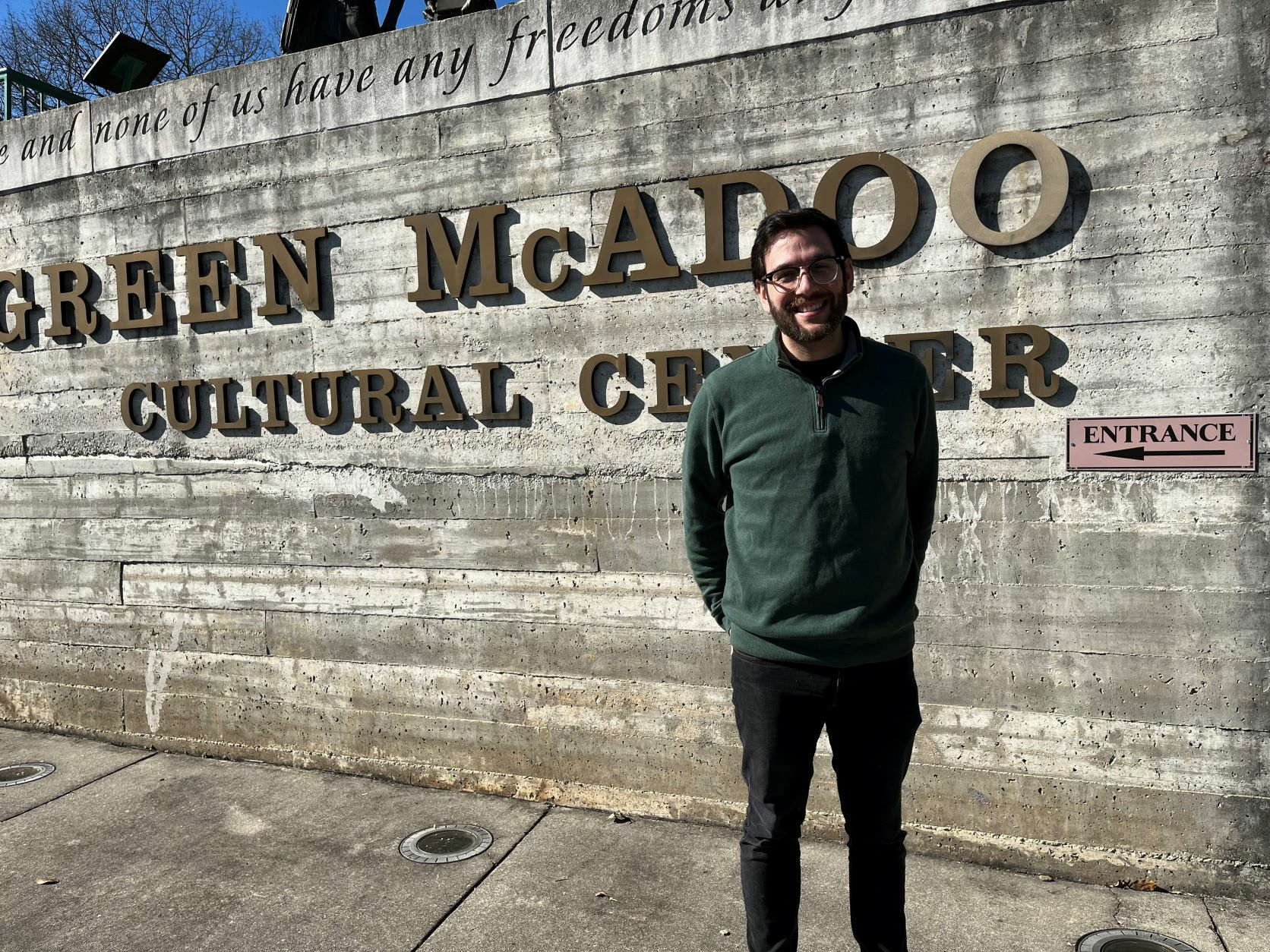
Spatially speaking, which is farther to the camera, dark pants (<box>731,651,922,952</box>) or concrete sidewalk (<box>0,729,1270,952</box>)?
concrete sidewalk (<box>0,729,1270,952</box>)

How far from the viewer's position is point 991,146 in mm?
3107

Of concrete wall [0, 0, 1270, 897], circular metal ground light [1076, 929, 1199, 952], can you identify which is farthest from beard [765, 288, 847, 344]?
circular metal ground light [1076, 929, 1199, 952]

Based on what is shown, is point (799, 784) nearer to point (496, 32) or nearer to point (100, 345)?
point (496, 32)

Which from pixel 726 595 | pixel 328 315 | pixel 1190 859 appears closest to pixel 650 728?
pixel 726 595

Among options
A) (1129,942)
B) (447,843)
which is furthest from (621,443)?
(1129,942)

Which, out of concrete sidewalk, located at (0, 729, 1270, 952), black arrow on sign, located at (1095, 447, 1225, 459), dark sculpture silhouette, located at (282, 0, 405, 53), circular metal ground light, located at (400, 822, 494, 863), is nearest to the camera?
concrete sidewalk, located at (0, 729, 1270, 952)

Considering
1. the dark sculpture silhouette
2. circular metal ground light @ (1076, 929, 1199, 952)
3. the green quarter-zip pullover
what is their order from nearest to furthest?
the green quarter-zip pullover → circular metal ground light @ (1076, 929, 1199, 952) → the dark sculpture silhouette

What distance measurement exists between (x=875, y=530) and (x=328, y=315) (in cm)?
293

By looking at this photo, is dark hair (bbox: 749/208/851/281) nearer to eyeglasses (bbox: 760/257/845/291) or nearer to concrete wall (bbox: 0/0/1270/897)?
eyeglasses (bbox: 760/257/845/291)

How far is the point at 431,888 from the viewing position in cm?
314

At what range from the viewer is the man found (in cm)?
206

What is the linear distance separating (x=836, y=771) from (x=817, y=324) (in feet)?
3.44

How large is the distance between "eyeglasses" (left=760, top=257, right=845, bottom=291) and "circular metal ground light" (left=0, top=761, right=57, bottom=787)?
4.14m

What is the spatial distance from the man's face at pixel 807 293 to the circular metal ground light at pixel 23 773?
4125mm
